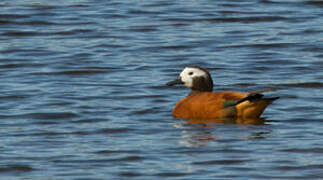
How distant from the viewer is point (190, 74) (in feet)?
45.6

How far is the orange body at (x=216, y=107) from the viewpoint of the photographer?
42.3ft

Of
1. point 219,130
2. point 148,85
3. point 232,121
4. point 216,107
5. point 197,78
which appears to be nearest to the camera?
point 219,130

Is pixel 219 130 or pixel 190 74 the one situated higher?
pixel 190 74

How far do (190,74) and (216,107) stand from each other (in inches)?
40.9

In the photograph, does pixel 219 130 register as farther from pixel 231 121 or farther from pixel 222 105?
pixel 222 105

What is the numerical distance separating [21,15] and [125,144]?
1143cm

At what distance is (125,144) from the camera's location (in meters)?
11.3

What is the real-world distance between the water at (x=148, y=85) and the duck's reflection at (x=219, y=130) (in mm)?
23

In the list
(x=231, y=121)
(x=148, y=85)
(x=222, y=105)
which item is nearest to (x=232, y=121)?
(x=231, y=121)

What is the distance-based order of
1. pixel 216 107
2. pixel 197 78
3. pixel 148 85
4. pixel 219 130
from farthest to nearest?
pixel 148 85 → pixel 197 78 → pixel 216 107 → pixel 219 130

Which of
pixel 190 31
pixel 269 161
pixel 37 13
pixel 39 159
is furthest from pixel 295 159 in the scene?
pixel 37 13

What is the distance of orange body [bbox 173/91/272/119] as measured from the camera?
42.3ft

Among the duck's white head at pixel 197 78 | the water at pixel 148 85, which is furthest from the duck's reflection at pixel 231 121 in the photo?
the duck's white head at pixel 197 78

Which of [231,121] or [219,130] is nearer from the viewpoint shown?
[219,130]
